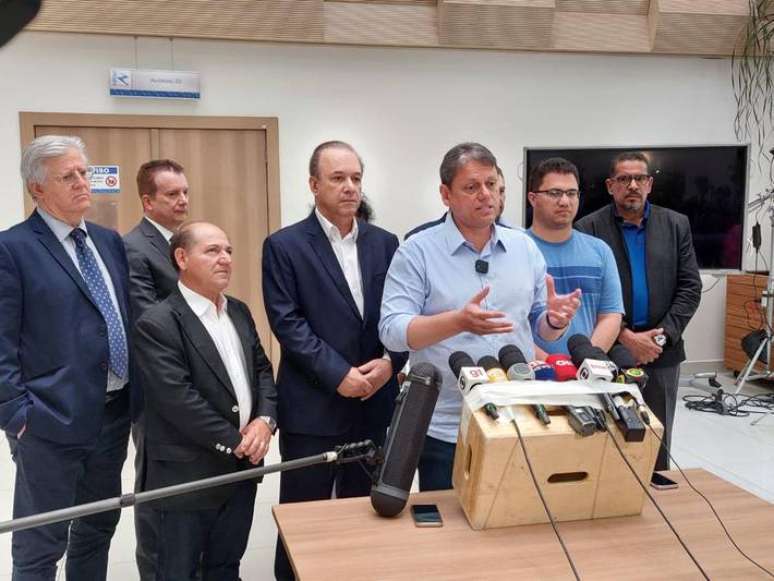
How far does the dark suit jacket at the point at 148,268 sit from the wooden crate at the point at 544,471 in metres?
1.37

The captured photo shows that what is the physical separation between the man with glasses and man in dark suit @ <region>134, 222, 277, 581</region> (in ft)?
3.44

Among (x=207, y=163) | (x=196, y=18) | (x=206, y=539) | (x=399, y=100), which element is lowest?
(x=206, y=539)

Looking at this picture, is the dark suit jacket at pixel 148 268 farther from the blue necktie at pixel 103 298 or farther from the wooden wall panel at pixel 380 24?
the wooden wall panel at pixel 380 24

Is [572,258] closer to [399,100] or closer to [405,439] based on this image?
[405,439]

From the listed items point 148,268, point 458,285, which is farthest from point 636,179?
point 148,268

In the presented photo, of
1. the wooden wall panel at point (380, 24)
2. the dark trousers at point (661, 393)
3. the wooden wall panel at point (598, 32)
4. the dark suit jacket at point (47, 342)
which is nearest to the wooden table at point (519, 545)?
the dark suit jacket at point (47, 342)

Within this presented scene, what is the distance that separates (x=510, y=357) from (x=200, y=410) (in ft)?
2.95

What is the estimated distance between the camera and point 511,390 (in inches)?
54.8

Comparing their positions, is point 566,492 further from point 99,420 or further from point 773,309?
point 773,309

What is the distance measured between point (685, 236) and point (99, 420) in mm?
2360

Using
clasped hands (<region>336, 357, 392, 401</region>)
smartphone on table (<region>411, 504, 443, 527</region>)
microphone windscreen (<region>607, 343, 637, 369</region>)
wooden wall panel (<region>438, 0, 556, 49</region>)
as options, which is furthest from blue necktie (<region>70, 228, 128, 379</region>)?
wooden wall panel (<region>438, 0, 556, 49</region>)

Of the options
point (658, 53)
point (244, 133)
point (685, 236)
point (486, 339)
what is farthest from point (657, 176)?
point (486, 339)

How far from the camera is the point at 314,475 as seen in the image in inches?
88.1

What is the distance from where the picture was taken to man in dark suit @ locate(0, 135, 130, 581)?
190cm
